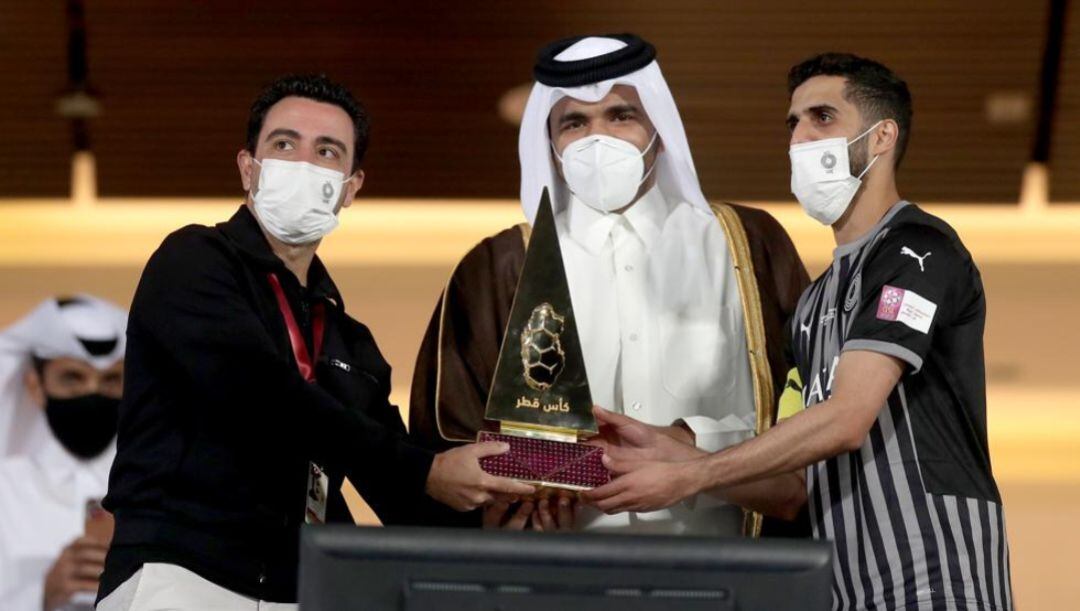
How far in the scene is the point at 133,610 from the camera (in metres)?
2.68

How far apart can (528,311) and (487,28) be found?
2.76 meters

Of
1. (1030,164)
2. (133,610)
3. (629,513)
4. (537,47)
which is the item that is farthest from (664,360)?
(1030,164)

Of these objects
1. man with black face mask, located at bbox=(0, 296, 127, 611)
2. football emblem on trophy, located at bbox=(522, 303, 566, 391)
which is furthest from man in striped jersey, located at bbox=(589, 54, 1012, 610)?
man with black face mask, located at bbox=(0, 296, 127, 611)

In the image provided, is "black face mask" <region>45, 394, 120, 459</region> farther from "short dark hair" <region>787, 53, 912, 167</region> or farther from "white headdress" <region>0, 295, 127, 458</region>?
"short dark hair" <region>787, 53, 912, 167</region>

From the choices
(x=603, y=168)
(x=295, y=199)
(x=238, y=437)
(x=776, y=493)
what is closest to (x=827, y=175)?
(x=603, y=168)

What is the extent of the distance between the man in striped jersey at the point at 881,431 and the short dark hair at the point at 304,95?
2.13ft

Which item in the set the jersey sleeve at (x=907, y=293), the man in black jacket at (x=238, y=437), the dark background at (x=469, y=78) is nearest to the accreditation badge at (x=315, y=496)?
the man in black jacket at (x=238, y=437)

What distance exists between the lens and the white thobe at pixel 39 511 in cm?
474

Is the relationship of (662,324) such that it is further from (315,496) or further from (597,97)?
(315,496)

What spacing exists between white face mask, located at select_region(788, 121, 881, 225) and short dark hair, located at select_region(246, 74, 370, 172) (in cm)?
70

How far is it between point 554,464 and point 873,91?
734 mm

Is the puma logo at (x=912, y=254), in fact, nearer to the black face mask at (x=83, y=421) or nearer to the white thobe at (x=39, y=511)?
the white thobe at (x=39, y=511)

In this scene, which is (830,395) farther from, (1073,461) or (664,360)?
(1073,461)

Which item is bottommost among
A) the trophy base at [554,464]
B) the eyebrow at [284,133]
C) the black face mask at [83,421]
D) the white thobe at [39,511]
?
the white thobe at [39,511]
